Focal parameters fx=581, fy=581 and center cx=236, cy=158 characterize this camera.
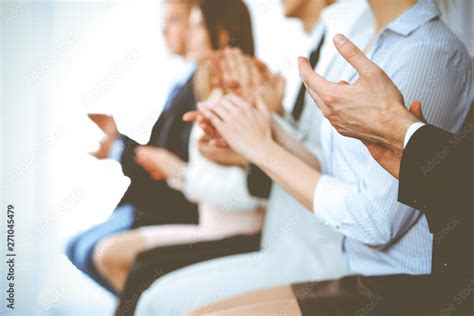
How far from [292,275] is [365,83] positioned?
59 cm

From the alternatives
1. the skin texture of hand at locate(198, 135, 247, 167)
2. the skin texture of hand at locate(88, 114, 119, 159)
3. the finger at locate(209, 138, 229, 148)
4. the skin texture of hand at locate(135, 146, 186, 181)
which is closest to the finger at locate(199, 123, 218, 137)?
the finger at locate(209, 138, 229, 148)

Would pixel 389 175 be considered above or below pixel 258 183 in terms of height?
above

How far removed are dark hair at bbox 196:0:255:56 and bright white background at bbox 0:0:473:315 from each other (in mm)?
81

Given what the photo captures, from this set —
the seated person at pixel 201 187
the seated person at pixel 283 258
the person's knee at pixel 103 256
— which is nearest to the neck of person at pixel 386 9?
the seated person at pixel 283 258

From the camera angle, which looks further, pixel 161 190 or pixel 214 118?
pixel 161 190

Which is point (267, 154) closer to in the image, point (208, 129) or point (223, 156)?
point (208, 129)

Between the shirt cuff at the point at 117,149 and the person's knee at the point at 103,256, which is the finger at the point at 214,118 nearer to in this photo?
the shirt cuff at the point at 117,149

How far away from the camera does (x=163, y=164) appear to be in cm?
182

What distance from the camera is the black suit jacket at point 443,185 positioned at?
79cm

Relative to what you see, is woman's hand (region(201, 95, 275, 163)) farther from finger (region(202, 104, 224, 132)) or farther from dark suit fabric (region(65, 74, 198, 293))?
dark suit fabric (region(65, 74, 198, 293))

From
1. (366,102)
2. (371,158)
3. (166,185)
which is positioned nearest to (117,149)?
(166,185)

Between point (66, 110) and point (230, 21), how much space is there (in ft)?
1.90

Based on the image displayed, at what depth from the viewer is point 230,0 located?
1.84 meters

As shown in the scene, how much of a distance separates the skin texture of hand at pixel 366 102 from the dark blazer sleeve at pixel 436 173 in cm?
3
